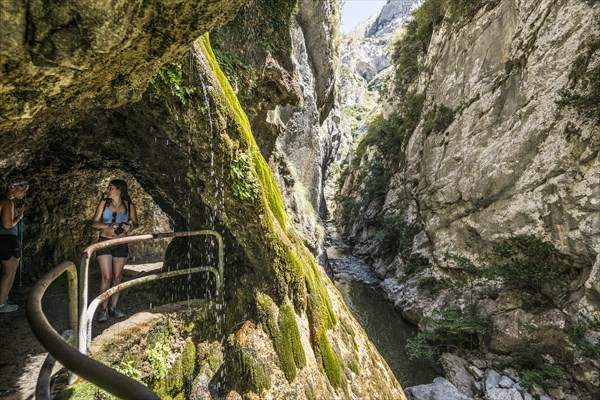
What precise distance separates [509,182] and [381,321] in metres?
7.74

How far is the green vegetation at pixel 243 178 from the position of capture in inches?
172

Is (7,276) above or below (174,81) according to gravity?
below

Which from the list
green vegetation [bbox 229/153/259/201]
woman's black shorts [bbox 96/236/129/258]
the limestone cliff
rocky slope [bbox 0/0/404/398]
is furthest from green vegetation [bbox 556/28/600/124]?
woman's black shorts [bbox 96/236/129/258]

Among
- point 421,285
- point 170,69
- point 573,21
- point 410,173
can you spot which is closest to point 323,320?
point 170,69

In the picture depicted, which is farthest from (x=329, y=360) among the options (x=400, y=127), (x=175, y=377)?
(x=400, y=127)

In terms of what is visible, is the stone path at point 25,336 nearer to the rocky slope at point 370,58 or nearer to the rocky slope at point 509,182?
the rocky slope at point 509,182

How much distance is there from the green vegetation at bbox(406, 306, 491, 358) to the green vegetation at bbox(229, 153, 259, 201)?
28.8ft

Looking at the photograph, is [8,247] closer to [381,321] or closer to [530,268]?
[381,321]

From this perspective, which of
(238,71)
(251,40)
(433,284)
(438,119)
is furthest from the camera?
(438,119)

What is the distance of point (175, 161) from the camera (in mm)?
4781

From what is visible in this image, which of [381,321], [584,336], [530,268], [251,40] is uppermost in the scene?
[251,40]

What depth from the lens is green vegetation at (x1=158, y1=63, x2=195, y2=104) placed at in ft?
12.2

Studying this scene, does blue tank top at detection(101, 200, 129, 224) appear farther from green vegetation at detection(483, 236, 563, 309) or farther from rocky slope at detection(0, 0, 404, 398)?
green vegetation at detection(483, 236, 563, 309)

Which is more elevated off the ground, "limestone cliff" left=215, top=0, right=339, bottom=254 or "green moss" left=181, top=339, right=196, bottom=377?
"limestone cliff" left=215, top=0, right=339, bottom=254
